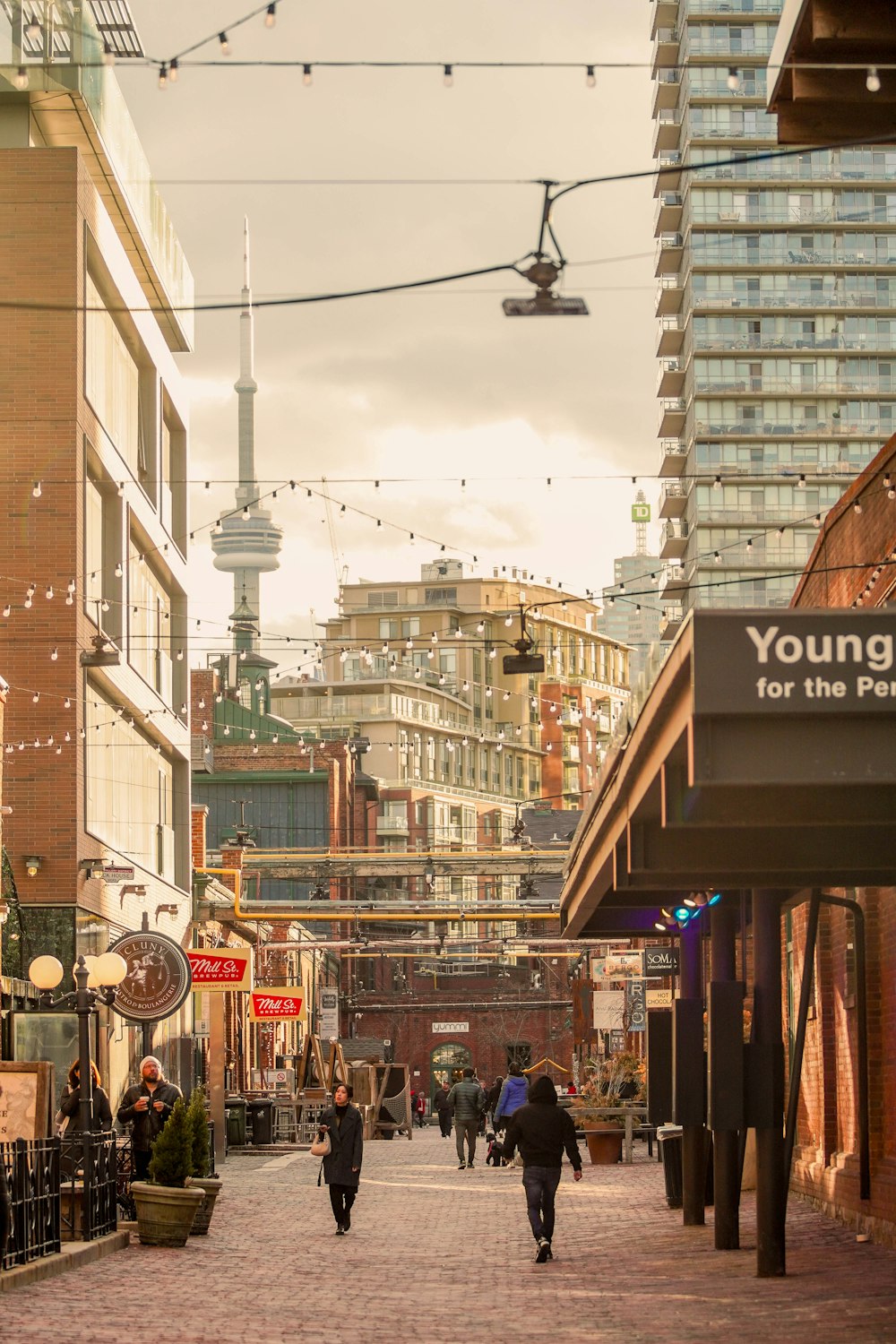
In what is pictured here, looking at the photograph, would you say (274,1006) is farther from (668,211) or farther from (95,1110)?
(668,211)

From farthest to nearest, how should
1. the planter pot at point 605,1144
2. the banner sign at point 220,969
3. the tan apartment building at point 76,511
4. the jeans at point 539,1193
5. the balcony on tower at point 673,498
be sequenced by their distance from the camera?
the balcony on tower at point 673,498 → the planter pot at point 605,1144 → the banner sign at point 220,969 → the tan apartment building at point 76,511 → the jeans at point 539,1193

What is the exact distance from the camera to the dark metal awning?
36.4 ft

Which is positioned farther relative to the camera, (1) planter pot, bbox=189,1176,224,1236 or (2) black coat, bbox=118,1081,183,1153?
(2) black coat, bbox=118,1081,183,1153

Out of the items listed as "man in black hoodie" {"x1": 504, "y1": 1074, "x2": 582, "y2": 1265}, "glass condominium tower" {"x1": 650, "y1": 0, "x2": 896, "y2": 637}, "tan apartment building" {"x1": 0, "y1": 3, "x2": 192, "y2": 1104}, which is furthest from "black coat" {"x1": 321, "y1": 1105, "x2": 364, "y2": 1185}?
"glass condominium tower" {"x1": 650, "y1": 0, "x2": 896, "y2": 637}

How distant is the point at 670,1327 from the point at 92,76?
27.1m

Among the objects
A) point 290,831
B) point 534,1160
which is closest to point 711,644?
point 534,1160

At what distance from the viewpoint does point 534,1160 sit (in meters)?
18.8

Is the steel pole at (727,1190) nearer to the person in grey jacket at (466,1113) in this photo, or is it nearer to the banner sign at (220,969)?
the banner sign at (220,969)

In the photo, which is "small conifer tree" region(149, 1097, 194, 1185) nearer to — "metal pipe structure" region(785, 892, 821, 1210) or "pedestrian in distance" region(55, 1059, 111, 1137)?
"pedestrian in distance" region(55, 1059, 111, 1137)

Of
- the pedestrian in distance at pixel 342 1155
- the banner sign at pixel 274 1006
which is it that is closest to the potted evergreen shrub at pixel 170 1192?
the pedestrian in distance at pixel 342 1155

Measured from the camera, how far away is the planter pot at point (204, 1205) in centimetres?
2130

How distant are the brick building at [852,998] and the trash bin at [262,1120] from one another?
19302 mm

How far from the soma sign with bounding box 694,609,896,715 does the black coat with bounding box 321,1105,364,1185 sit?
12.9 meters

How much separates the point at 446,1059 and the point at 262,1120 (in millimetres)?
61238
